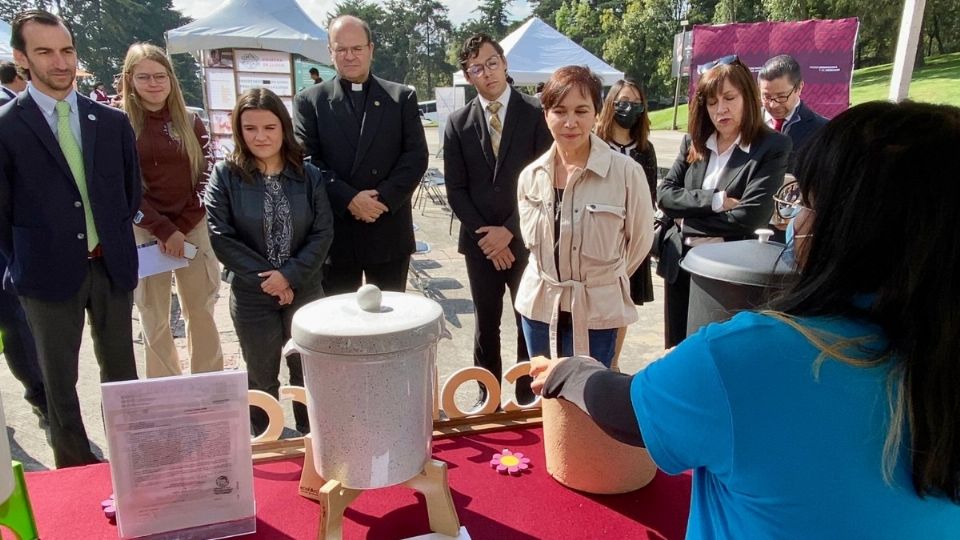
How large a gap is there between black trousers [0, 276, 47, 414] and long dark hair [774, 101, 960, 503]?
3421 mm

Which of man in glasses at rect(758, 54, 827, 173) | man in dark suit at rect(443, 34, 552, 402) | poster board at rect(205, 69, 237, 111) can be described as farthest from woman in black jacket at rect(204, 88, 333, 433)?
poster board at rect(205, 69, 237, 111)

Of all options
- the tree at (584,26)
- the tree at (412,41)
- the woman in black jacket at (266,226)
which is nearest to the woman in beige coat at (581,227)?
the woman in black jacket at (266,226)

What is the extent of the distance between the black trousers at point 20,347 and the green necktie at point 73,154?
91cm

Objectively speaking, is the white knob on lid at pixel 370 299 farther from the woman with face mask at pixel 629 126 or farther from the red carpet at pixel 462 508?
the woman with face mask at pixel 629 126

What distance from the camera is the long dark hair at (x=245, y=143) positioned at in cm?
241

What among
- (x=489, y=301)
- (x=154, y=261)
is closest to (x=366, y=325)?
(x=489, y=301)

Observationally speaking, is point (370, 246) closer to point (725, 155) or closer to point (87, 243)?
point (87, 243)

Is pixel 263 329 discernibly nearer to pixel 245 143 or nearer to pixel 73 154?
pixel 245 143

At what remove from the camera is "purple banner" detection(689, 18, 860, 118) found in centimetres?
838

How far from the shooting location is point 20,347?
9.72 feet

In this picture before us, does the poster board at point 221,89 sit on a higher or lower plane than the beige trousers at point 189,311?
higher

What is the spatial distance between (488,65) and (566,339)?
1401mm

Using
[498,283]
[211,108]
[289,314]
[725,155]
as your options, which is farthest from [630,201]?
[211,108]

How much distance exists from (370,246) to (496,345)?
747 mm
